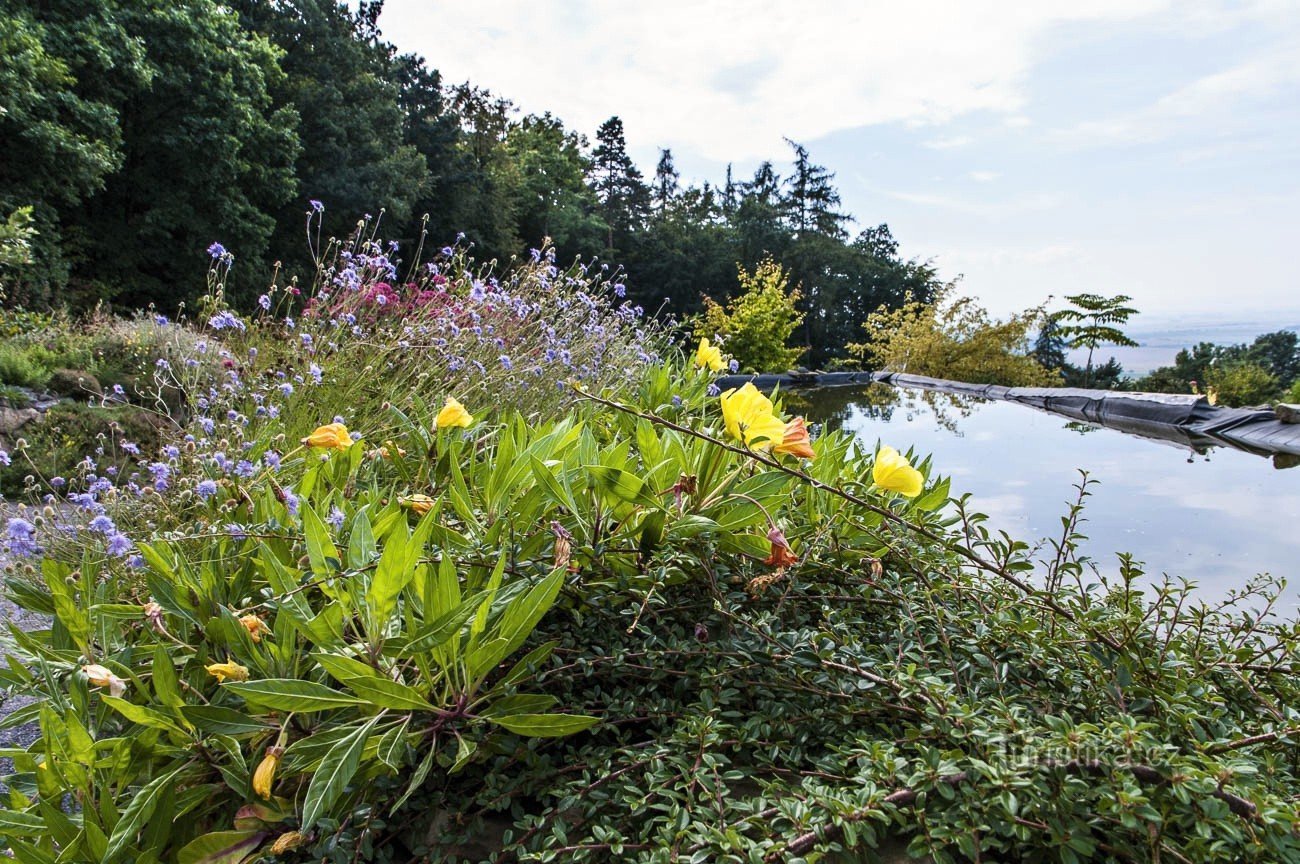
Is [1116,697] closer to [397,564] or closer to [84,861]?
[397,564]

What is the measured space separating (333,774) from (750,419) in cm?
64

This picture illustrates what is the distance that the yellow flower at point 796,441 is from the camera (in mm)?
960

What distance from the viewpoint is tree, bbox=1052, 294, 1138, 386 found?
14961mm

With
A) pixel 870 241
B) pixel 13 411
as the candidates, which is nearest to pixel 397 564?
pixel 13 411

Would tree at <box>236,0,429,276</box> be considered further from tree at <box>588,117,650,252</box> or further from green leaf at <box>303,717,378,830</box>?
green leaf at <box>303,717,378,830</box>

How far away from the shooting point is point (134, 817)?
0.71 meters

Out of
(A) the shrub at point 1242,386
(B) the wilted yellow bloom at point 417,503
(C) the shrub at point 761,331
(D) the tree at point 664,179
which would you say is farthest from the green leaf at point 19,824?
(D) the tree at point 664,179

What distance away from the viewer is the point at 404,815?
2.57 ft

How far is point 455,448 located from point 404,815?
→ 27.3 inches

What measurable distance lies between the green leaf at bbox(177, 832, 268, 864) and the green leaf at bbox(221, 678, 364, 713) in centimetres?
16

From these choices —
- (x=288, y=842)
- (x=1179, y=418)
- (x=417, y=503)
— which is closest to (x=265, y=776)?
(x=288, y=842)

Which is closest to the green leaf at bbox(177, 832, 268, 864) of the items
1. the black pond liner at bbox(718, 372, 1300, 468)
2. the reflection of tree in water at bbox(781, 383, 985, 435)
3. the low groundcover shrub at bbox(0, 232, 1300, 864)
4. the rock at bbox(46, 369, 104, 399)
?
the low groundcover shrub at bbox(0, 232, 1300, 864)

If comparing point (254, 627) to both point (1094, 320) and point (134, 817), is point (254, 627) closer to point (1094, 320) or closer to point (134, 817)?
point (134, 817)

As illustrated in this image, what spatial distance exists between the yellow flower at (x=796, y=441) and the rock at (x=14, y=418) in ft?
17.4
